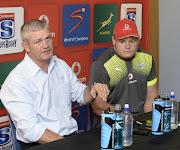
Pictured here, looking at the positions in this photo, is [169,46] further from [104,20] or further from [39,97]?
[39,97]

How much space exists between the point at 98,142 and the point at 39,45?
821 mm

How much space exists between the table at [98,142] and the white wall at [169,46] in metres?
2.68

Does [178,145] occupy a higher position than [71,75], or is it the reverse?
[71,75]

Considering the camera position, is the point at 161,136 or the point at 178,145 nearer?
the point at 178,145

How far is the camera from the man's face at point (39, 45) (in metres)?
2.45

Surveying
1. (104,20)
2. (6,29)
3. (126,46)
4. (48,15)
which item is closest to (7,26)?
(6,29)

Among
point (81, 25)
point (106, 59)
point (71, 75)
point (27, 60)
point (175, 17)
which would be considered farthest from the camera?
point (175, 17)

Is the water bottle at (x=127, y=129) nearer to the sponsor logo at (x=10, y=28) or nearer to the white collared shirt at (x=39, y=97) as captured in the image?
the white collared shirt at (x=39, y=97)

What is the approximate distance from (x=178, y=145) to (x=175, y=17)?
2.97 m

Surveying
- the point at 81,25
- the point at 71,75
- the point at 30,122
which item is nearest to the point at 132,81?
the point at 71,75

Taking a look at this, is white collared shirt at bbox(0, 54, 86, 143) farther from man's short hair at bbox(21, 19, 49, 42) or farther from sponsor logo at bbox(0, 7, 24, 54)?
sponsor logo at bbox(0, 7, 24, 54)

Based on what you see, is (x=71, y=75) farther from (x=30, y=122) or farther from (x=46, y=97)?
(x=30, y=122)

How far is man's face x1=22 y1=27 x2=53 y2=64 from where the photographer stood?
245 cm

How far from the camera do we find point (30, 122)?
228cm
